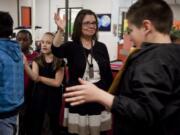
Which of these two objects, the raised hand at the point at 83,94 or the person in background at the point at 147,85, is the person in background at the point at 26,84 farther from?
the raised hand at the point at 83,94

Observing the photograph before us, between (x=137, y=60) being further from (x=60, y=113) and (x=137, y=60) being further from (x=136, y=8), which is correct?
(x=60, y=113)

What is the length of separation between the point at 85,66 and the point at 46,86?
661mm

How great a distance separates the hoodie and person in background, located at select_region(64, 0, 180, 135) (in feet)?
3.04

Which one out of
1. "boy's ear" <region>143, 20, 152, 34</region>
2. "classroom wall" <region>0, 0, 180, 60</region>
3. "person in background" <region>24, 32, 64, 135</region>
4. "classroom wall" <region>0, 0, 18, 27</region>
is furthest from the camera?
"classroom wall" <region>0, 0, 180, 60</region>

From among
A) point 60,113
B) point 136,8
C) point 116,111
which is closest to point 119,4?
point 60,113

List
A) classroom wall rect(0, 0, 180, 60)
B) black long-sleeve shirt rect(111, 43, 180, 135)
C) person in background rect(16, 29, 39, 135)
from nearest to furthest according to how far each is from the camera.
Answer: black long-sleeve shirt rect(111, 43, 180, 135) → person in background rect(16, 29, 39, 135) → classroom wall rect(0, 0, 180, 60)

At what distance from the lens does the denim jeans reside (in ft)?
6.72

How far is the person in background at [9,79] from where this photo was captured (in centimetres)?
198

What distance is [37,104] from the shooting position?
2836 mm

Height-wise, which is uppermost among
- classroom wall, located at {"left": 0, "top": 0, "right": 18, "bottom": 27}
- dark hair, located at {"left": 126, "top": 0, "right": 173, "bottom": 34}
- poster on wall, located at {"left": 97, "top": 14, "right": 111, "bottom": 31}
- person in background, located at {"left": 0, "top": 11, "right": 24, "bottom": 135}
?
classroom wall, located at {"left": 0, "top": 0, "right": 18, "bottom": 27}

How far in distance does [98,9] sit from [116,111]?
6.66 meters

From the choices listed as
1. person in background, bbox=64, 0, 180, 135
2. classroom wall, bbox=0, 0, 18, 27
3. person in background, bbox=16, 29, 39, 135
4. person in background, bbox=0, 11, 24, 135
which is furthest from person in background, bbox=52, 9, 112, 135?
classroom wall, bbox=0, 0, 18, 27

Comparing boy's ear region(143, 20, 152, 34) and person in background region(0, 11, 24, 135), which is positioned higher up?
boy's ear region(143, 20, 152, 34)

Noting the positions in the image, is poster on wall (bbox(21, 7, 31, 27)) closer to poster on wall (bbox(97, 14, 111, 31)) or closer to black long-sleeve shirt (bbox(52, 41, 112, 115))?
poster on wall (bbox(97, 14, 111, 31))
